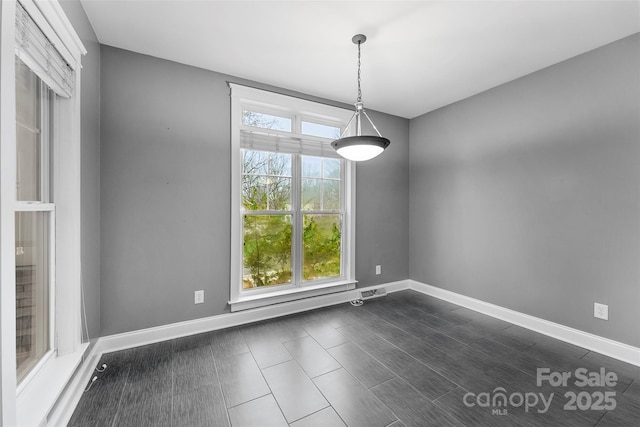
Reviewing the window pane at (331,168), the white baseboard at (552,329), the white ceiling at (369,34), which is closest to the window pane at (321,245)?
the window pane at (331,168)

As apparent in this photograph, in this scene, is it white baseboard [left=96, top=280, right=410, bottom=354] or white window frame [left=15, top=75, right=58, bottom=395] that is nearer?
white window frame [left=15, top=75, right=58, bottom=395]

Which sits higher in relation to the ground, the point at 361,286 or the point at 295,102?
the point at 295,102

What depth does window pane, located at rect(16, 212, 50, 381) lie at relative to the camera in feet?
4.70

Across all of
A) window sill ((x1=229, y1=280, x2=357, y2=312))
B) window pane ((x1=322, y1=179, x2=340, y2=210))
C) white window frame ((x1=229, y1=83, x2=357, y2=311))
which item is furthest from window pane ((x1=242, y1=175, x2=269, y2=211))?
window sill ((x1=229, y1=280, x2=357, y2=312))

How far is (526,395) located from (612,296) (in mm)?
1321

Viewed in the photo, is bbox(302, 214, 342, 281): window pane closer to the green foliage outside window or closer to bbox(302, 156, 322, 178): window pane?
the green foliage outside window

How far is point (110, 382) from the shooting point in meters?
1.93

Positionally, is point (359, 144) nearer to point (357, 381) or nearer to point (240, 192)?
point (240, 192)

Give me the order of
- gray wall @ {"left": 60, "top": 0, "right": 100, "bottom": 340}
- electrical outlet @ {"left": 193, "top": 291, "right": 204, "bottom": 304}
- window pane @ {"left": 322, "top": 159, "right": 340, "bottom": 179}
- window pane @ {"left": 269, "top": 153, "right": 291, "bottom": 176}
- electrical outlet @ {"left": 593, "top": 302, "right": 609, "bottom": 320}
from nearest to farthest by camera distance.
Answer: gray wall @ {"left": 60, "top": 0, "right": 100, "bottom": 340}, electrical outlet @ {"left": 593, "top": 302, "right": 609, "bottom": 320}, electrical outlet @ {"left": 193, "top": 291, "right": 204, "bottom": 304}, window pane @ {"left": 269, "top": 153, "right": 291, "bottom": 176}, window pane @ {"left": 322, "top": 159, "right": 340, "bottom": 179}

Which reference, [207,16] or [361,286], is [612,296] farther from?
[207,16]

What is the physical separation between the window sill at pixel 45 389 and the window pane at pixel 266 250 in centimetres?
157

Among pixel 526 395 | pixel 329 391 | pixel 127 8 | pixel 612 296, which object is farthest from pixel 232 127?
pixel 612 296

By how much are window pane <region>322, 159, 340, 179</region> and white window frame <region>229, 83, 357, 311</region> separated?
0.10 m

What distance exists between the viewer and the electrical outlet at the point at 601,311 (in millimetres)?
2338
